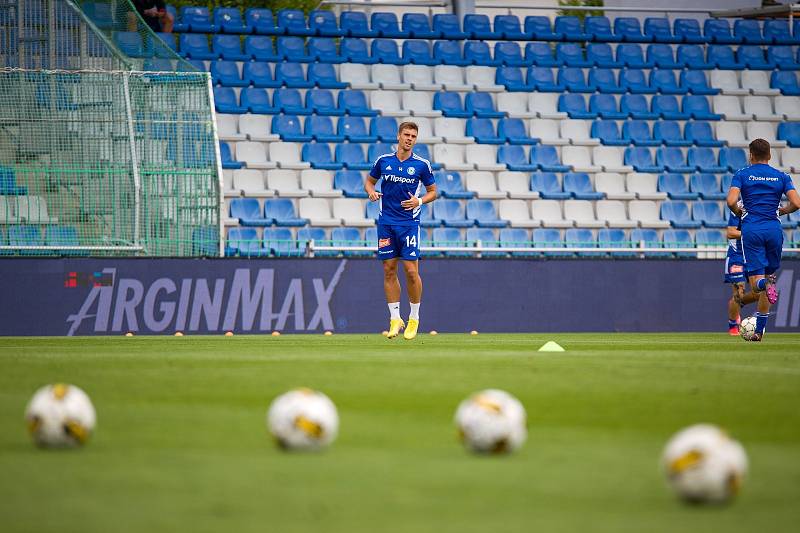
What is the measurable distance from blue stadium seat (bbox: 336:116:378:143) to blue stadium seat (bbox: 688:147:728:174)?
6.91 meters

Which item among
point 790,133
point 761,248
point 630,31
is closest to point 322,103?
point 630,31

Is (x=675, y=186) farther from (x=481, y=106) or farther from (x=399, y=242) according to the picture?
(x=399, y=242)

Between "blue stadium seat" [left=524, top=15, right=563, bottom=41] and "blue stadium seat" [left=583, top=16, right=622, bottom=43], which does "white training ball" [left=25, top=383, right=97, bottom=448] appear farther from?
"blue stadium seat" [left=583, top=16, right=622, bottom=43]

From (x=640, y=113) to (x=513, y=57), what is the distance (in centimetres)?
312

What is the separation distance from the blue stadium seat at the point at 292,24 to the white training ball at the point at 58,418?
22.2 meters

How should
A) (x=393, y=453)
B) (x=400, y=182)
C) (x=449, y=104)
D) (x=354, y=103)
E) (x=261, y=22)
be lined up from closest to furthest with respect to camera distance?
1. (x=393, y=453)
2. (x=400, y=182)
3. (x=354, y=103)
4. (x=449, y=104)
5. (x=261, y=22)

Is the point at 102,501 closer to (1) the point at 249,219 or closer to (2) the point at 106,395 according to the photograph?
(2) the point at 106,395

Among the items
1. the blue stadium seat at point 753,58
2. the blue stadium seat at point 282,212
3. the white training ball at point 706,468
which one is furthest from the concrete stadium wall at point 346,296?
the white training ball at point 706,468

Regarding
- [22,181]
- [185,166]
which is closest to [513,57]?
[185,166]

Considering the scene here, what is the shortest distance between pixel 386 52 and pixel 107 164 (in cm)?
983

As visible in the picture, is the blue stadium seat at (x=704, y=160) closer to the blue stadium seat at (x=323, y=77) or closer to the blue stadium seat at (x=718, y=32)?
the blue stadium seat at (x=718, y=32)

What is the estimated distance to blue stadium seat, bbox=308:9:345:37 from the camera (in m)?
26.9

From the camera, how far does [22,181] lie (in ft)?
59.1

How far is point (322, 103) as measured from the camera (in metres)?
24.9
